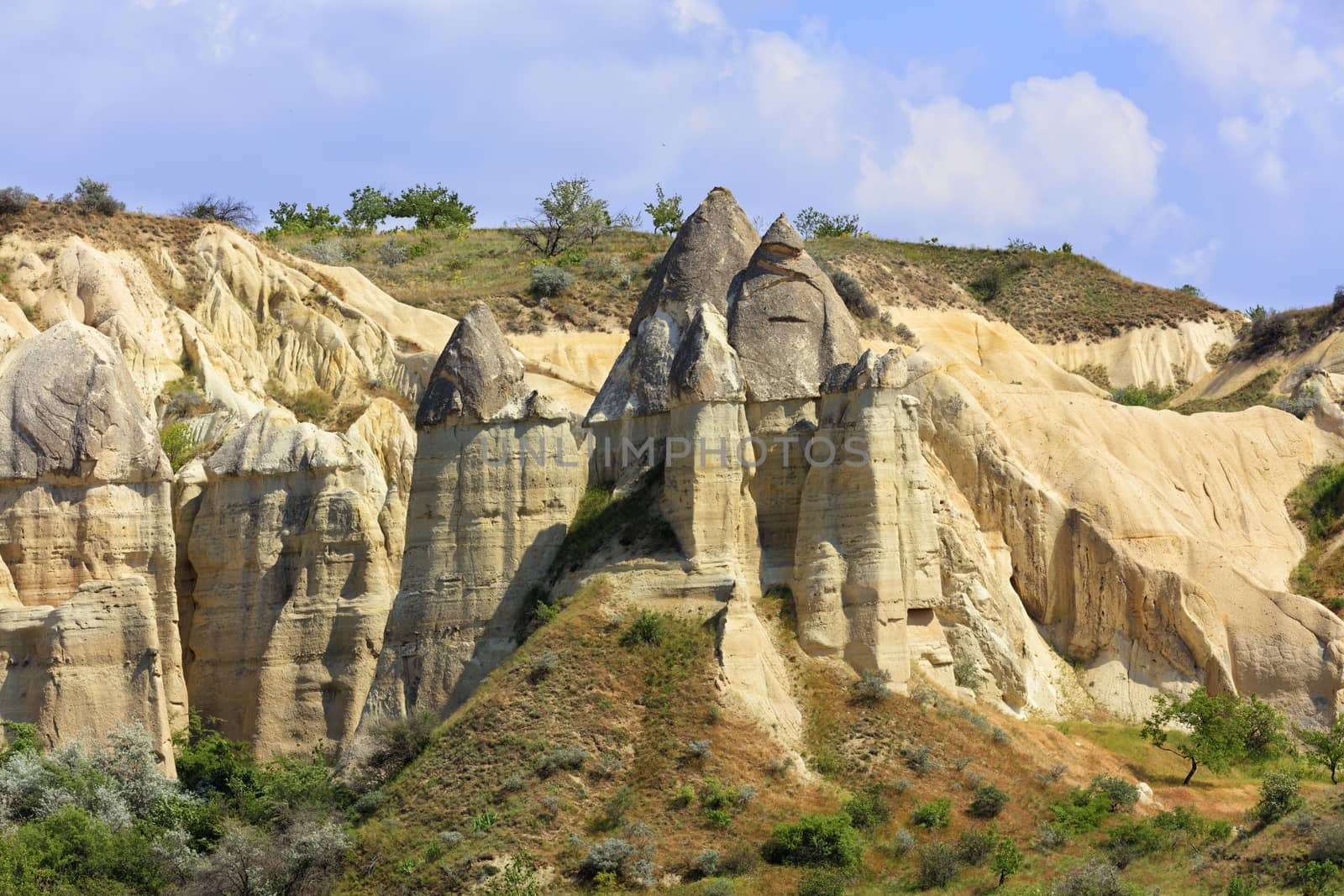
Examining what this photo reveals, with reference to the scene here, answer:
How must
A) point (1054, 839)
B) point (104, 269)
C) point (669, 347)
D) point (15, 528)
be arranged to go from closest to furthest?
point (1054, 839) → point (15, 528) → point (669, 347) → point (104, 269)

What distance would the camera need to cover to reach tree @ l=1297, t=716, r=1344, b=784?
125 feet

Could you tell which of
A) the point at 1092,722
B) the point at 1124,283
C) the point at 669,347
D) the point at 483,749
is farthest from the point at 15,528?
the point at 1124,283

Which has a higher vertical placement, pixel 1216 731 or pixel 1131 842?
pixel 1216 731

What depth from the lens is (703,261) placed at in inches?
1692

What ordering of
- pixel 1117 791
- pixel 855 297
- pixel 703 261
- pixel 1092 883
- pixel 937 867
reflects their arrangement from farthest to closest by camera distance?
1. pixel 855 297
2. pixel 703 261
3. pixel 1117 791
4. pixel 937 867
5. pixel 1092 883

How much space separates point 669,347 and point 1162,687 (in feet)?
45.1

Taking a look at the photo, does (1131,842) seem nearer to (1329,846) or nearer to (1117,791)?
(1117,791)

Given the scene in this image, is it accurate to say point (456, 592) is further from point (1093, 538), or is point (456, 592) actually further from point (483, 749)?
point (1093, 538)

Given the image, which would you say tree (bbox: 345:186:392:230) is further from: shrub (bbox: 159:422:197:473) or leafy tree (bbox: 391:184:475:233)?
shrub (bbox: 159:422:197:473)

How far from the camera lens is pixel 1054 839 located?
32.9m

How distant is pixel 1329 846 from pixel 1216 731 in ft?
27.8

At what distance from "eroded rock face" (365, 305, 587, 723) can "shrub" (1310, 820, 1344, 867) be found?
47.8 feet

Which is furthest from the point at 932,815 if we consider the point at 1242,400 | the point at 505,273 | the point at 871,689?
the point at 505,273

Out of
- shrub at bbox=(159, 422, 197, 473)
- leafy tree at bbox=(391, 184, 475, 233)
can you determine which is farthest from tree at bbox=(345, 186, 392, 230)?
shrub at bbox=(159, 422, 197, 473)
